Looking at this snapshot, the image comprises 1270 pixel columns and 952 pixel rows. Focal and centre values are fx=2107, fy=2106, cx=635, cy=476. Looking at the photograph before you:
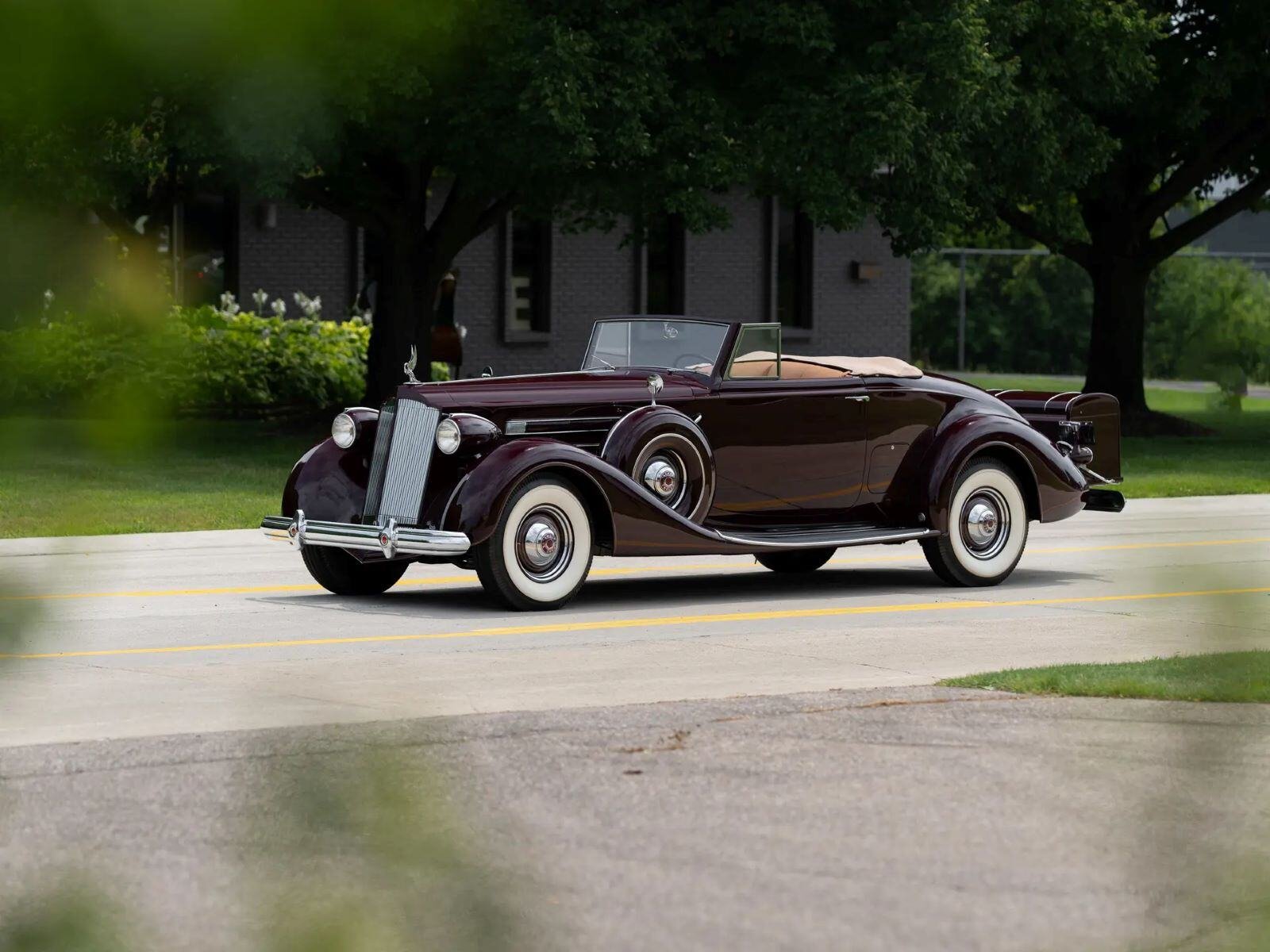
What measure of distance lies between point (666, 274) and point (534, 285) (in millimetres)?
2430

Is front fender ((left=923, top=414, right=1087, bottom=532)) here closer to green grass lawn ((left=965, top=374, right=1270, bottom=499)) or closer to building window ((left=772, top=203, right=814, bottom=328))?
green grass lawn ((left=965, top=374, right=1270, bottom=499))

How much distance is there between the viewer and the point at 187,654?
9352mm

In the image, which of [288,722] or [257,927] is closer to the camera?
[257,927]

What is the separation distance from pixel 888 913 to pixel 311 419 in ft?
67.6

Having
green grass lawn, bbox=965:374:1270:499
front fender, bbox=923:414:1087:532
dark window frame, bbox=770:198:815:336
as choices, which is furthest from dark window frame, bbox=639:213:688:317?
front fender, bbox=923:414:1087:532

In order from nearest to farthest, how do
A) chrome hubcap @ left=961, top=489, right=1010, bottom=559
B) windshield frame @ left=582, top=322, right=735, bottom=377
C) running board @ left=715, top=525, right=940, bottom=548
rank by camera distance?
running board @ left=715, top=525, right=940, bottom=548 < windshield frame @ left=582, top=322, right=735, bottom=377 < chrome hubcap @ left=961, top=489, right=1010, bottom=559

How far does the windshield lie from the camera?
12117 mm

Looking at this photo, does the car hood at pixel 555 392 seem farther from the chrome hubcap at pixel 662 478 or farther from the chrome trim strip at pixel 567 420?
the chrome hubcap at pixel 662 478

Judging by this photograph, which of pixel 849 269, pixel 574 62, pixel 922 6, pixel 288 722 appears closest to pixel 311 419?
pixel 574 62

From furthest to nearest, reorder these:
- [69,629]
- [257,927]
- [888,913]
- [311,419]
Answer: [311,419] < [888,913] < [69,629] < [257,927]

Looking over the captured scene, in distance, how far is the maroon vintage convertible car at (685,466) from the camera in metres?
10.8

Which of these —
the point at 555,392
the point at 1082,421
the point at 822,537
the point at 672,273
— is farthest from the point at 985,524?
the point at 672,273

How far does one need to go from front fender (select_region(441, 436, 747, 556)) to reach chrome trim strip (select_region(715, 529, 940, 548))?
0.27ft

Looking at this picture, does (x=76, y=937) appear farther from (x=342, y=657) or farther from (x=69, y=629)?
(x=342, y=657)
